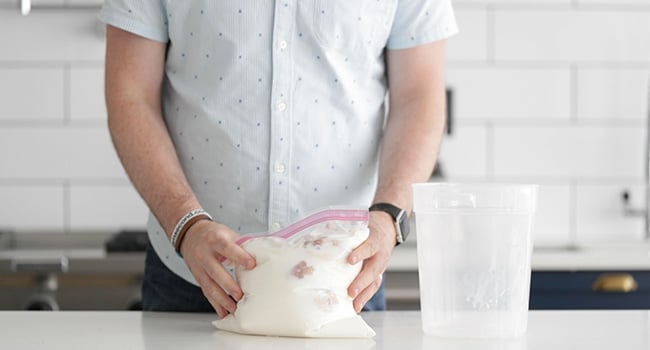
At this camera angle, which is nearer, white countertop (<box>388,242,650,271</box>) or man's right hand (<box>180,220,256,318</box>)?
man's right hand (<box>180,220,256,318</box>)

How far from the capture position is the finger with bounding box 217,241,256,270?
990mm

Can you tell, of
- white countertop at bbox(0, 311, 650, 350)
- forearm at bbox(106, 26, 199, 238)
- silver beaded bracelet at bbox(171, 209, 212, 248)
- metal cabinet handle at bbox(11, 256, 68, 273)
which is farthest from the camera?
metal cabinet handle at bbox(11, 256, 68, 273)

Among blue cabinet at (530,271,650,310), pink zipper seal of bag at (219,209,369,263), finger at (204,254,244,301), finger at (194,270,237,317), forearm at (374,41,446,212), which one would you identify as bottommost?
blue cabinet at (530,271,650,310)

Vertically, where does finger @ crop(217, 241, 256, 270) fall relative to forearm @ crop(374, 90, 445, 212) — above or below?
below

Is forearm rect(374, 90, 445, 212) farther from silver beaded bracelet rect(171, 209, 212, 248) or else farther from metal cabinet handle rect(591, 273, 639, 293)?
metal cabinet handle rect(591, 273, 639, 293)

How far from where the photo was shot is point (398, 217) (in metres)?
1.15

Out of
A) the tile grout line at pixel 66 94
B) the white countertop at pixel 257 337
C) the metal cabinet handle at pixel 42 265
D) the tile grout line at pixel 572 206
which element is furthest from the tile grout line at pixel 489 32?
the white countertop at pixel 257 337

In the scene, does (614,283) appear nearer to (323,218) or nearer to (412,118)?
(412,118)

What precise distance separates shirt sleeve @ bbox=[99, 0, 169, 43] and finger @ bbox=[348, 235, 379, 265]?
1.52ft

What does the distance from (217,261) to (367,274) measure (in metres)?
0.15

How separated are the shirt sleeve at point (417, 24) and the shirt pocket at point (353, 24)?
0.6 inches

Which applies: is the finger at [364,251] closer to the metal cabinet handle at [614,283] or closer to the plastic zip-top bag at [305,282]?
the plastic zip-top bag at [305,282]

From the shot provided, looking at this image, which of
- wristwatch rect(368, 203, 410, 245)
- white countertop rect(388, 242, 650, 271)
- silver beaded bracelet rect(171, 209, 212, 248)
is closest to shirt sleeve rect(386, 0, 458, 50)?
wristwatch rect(368, 203, 410, 245)

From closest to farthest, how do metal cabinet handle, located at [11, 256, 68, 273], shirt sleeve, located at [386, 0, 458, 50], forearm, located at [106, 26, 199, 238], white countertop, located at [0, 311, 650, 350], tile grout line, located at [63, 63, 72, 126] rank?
1. white countertop, located at [0, 311, 650, 350]
2. forearm, located at [106, 26, 199, 238]
3. shirt sleeve, located at [386, 0, 458, 50]
4. metal cabinet handle, located at [11, 256, 68, 273]
5. tile grout line, located at [63, 63, 72, 126]
